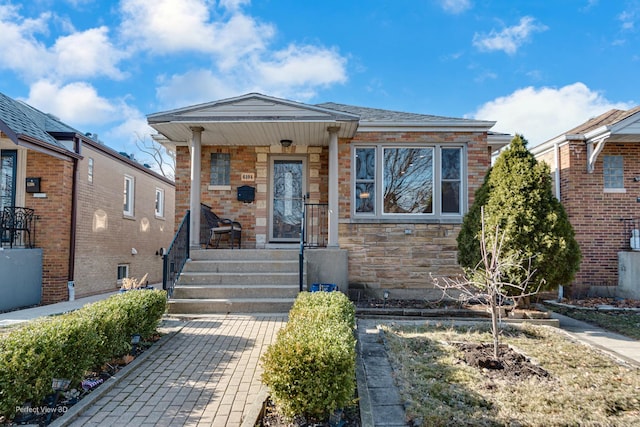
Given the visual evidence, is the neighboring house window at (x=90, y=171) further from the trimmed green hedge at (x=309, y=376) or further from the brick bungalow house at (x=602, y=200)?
the brick bungalow house at (x=602, y=200)

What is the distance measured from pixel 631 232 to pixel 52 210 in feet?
43.5

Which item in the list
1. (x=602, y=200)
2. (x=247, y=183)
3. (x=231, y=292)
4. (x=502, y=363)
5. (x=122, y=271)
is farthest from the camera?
(x=122, y=271)

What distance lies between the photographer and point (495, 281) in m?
4.14

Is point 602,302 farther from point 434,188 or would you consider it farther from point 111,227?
point 111,227

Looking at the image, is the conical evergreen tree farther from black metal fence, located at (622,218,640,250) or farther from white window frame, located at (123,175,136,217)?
white window frame, located at (123,175,136,217)

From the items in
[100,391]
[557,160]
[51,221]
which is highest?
[557,160]

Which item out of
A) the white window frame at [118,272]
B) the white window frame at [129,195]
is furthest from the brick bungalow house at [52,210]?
the white window frame at [129,195]

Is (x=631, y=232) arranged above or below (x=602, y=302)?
above

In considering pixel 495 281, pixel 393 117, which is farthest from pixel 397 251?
pixel 495 281

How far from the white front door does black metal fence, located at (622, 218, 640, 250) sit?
7633 millimetres

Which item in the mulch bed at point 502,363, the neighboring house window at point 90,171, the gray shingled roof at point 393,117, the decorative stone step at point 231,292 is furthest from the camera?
the neighboring house window at point 90,171

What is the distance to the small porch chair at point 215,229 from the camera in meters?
8.57

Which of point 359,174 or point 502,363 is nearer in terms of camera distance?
point 502,363

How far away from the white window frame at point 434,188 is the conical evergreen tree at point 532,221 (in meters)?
1.83
